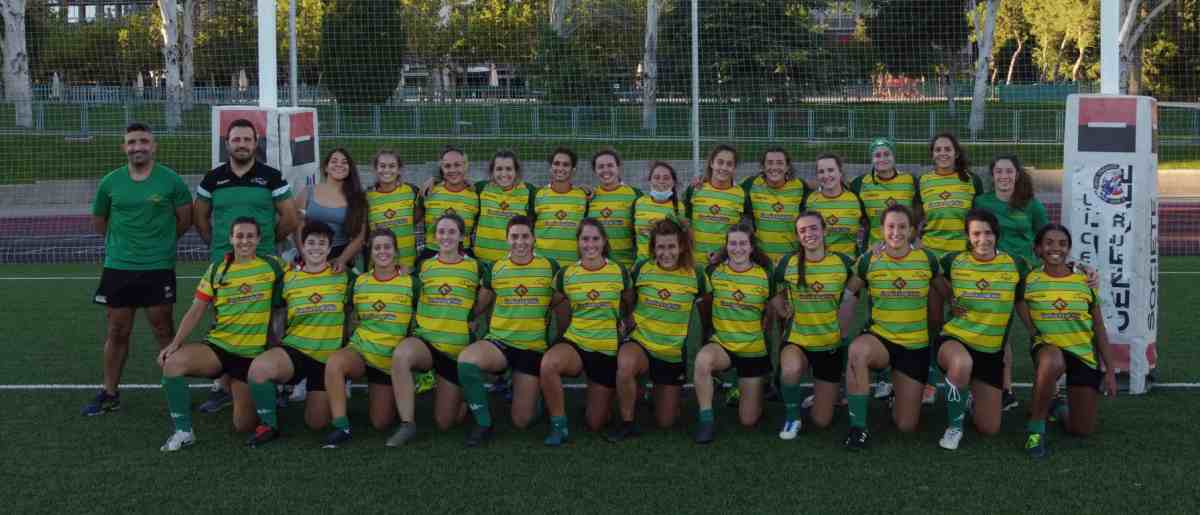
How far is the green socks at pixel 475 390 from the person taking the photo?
520cm

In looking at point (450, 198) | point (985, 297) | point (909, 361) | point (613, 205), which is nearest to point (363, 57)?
point (450, 198)

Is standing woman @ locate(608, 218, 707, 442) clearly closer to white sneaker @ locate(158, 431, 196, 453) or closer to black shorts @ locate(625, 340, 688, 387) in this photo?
black shorts @ locate(625, 340, 688, 387)

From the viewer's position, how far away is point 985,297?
5.21 meters

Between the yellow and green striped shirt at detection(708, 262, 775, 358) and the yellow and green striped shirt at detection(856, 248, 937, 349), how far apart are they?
0.49 meters

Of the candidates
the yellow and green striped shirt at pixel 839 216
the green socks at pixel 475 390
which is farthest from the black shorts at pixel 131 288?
the yellow and green striped shirt at pixel 839 216

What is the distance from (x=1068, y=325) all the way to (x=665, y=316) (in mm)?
1763

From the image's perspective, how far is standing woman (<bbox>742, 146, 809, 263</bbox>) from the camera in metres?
6.18

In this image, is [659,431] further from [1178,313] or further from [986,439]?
[1178,313]

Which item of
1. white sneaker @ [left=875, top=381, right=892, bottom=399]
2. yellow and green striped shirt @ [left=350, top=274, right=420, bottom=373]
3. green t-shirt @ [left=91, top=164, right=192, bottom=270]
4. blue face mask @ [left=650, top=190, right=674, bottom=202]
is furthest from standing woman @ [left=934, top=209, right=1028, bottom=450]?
green t-shirt @ [left=91, top=164, right=192, bottom=270]

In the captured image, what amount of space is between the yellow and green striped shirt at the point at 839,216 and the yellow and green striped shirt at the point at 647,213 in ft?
2.26

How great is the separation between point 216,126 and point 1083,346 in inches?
181

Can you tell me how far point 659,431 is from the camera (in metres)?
5.37

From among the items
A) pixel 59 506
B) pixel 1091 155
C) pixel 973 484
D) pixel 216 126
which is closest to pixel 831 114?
pixel 1091 155

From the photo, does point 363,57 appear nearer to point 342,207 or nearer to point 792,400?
point 342,207
